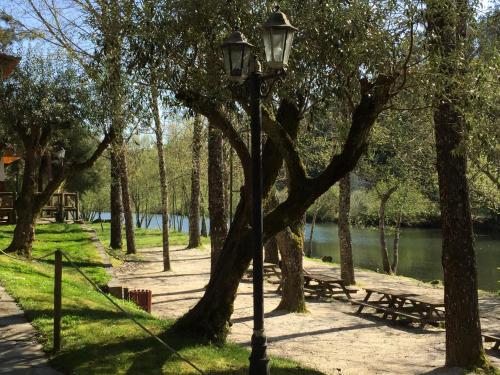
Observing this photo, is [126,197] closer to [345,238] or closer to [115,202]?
[115,202]

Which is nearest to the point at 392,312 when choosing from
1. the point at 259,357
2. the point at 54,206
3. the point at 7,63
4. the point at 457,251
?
the point at 457,251

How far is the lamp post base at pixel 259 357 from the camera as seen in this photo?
5.42 m

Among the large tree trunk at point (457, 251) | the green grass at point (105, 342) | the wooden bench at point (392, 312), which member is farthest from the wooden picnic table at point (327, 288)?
the green grass at point (105, 342)

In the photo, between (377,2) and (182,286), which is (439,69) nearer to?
(377,2)

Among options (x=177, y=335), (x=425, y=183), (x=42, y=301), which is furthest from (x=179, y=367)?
(x=425, y=183)

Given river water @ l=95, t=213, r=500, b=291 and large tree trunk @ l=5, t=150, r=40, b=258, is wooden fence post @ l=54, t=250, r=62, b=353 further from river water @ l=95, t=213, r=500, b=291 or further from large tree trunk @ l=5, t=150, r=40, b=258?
river water @ l=95, t=213, r=500, b=291

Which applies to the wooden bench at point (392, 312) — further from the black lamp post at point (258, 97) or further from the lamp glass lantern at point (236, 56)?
the lamp glass lantern at point (236, 56)

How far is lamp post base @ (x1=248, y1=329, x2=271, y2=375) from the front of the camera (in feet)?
17.8

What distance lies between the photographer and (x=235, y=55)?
5.49 meters

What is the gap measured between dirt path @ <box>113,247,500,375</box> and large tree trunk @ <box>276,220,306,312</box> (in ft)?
1.17

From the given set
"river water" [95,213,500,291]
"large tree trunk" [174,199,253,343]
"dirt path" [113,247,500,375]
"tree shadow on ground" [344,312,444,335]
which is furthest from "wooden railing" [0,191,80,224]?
"river water" [95,213,500,291]

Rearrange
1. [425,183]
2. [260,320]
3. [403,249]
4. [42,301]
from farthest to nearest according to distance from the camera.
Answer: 1. [403,249]
2. [425,183]
3. [42,301]
4. [260,320]

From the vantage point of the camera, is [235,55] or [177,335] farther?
[177,335]

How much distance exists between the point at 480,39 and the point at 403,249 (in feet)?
122
